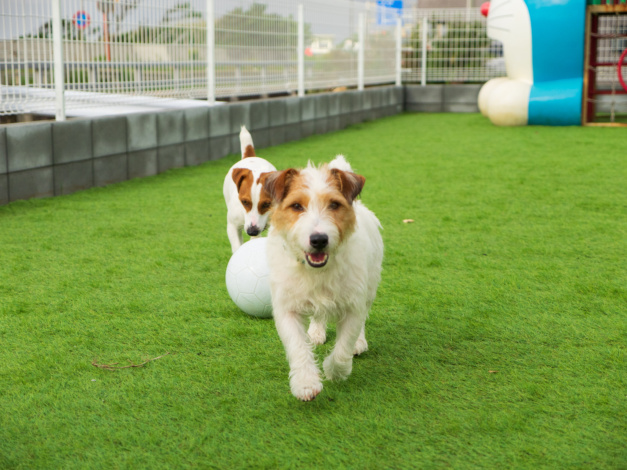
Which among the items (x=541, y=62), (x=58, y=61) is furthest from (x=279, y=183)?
(x=541, y=62)

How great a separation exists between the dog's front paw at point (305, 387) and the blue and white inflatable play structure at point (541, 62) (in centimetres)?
1076

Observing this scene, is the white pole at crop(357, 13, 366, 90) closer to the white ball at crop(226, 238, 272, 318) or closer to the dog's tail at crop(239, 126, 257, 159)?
the dog's tail at crop(239, 126, 257, 159)

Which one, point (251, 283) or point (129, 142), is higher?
point (129, 142)

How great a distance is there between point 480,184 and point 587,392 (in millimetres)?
4993

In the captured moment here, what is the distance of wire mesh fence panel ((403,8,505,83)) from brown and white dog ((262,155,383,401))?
14.7 metres

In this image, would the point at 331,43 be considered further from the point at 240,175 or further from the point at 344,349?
the point at 344,349

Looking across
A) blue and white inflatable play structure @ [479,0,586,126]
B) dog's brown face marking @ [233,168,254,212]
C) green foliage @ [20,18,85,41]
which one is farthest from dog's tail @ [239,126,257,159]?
blue and white inflatable play structure @ [479,0,586,126]

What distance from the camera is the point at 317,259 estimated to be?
2701mm

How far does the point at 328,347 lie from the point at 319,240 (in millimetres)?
951

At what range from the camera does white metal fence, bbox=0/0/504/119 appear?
264 inches

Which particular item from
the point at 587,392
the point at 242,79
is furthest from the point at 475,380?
the point at 242,79

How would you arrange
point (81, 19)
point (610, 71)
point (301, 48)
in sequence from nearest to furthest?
point (81, 19), point (301, 48), point (610, 71)

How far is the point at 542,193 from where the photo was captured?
6.98 m

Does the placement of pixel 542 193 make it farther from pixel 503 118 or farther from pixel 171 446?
pixel 503 118
